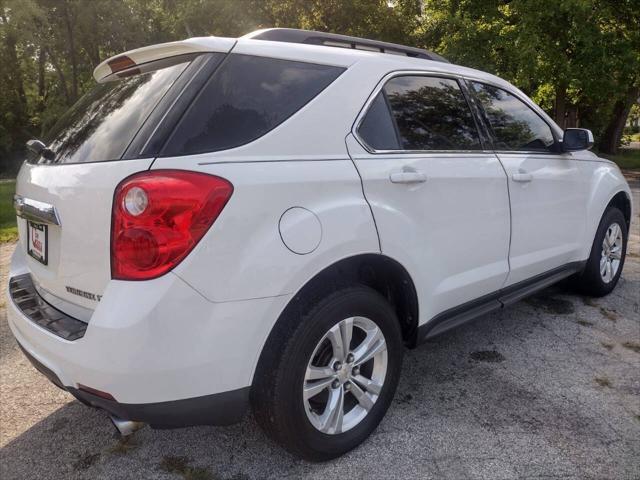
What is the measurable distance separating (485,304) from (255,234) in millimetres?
1692

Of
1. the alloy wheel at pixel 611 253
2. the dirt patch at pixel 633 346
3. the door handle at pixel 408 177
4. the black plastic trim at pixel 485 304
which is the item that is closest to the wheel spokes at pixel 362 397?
the black plastic trim at pixel 485 304

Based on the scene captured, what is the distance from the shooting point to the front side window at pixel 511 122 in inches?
125

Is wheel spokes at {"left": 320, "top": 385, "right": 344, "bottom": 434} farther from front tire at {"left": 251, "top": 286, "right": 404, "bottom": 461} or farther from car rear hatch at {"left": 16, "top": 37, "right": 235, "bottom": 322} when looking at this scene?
car rear hatch at {"left": 16, "top": 37, "right": 235, "bottom": 322}

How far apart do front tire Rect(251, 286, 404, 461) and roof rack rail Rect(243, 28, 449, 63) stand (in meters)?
1.21

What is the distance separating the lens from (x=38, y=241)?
A: 7.43 ft

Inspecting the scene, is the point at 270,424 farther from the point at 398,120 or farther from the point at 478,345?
the point at 478,345

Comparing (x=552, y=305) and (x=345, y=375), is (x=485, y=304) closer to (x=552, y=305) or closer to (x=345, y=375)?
(x=345, y=375)

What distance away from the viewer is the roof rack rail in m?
2.41

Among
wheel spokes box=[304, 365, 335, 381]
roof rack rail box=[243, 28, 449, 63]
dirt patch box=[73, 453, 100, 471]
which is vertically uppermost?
roof rack rail box=[243, 28, 449, 63]

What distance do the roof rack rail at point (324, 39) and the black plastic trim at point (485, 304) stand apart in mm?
1471

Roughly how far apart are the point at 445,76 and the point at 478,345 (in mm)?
1741

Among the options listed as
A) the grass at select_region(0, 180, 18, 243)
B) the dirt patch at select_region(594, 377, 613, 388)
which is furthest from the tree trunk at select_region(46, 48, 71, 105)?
the dirt patch at select_region(594, 377, 613, 388)

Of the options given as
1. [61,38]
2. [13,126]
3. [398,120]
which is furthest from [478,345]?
[13,126]

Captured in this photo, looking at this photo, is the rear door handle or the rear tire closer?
the rear door handle
